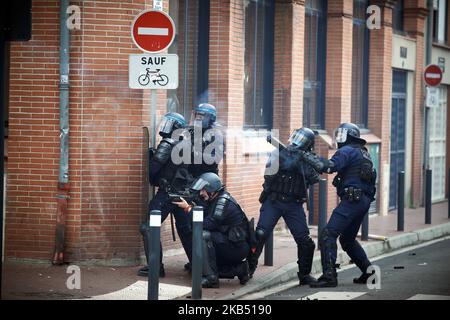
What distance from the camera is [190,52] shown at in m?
15.0

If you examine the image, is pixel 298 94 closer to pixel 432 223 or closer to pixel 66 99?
pixel 432 223

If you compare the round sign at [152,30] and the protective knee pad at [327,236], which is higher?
the round sign at [152,30]

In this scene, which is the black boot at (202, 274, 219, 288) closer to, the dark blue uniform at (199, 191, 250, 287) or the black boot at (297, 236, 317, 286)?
the dark blue uniform at (199, 191, 250, 287)

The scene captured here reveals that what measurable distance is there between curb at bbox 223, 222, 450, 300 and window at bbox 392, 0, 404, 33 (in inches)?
203

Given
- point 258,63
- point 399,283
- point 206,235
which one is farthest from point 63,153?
point 258,63

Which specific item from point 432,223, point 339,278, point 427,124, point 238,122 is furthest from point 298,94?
point 427,124

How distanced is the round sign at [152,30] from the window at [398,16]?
39.4ft

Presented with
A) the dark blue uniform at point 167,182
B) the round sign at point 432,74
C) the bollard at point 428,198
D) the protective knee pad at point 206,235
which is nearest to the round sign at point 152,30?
the dark blue uniform at point 167,182

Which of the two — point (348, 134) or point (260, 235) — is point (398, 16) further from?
point (260, 235)

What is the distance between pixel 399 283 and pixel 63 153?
4167 mm

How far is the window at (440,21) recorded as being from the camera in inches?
987

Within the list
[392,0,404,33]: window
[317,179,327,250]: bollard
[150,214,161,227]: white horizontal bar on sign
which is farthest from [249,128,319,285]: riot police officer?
[392,0,404,33]: window

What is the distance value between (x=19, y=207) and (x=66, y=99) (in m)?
1.41

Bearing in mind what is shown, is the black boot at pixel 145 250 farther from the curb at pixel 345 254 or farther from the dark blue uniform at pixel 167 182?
the curb at pixel 345 254
